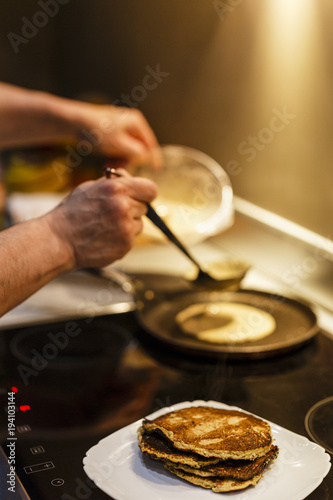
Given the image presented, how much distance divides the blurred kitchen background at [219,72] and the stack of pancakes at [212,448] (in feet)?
2.07

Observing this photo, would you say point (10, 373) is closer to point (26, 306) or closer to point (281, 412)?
point (26, 306)

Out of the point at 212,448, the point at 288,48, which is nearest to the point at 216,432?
the point at 212,448

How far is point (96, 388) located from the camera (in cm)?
100

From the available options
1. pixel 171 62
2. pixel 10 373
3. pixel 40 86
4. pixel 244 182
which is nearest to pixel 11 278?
pixel 10 373

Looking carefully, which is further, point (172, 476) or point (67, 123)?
point (67, 123)

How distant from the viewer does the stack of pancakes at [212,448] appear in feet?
2.39

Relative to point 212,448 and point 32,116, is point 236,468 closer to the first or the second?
point 212,448

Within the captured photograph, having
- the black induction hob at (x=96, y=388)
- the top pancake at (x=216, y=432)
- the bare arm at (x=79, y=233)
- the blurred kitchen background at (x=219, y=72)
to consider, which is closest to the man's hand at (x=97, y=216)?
the bare arm at (x=79, y=233)

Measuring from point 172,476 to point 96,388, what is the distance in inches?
10.9

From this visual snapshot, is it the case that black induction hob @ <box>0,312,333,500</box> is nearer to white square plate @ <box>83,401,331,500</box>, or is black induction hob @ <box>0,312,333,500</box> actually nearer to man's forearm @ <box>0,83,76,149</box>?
white square plate @ <box>83,401,331,500</box>

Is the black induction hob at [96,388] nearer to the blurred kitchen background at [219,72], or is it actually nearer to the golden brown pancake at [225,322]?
the golden brown pancake at [225,322]

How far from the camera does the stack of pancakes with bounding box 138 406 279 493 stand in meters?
0.73

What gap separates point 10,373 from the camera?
3.42ft

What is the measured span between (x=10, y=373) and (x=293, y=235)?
67 cm
